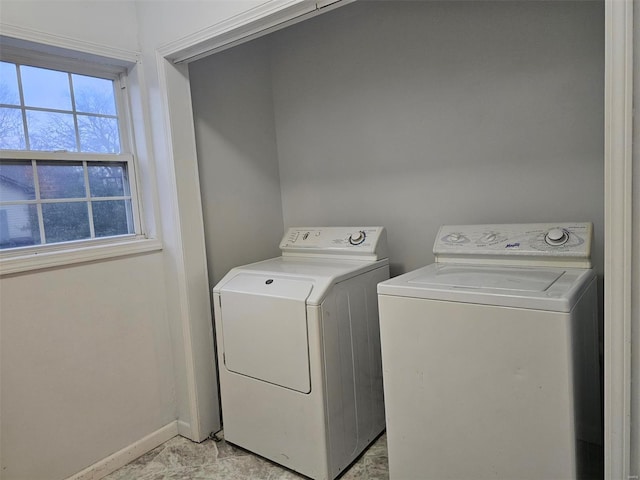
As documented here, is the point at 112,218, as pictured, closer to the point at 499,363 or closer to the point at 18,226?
the point at 18,226

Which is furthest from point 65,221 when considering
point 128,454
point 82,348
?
point 128,454

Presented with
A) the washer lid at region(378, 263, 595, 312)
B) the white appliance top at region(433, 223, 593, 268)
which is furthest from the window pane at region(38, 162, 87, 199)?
the white appliance top at region(433, 223, 593, 268)

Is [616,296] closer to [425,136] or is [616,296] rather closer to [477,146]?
[477,146]

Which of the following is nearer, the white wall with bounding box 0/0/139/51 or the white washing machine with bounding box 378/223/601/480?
the white washing machine with bounding box 378/223/601/480

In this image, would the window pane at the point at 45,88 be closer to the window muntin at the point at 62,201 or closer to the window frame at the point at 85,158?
the window frame at the point at 85,158

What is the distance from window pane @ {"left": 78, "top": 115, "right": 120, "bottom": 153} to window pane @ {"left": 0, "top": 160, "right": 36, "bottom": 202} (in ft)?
0.93

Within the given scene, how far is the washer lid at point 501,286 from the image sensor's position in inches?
53.3

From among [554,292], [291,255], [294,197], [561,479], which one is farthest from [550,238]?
[294,197]

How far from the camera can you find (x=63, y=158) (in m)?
2.05

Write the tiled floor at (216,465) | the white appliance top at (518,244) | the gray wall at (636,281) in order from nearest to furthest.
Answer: the gray wall at (636,281) → the white appliance top at (518,244) → the tiled floor at (216,465)

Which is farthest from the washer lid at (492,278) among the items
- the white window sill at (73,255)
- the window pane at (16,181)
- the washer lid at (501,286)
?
the window pane at (16,181)

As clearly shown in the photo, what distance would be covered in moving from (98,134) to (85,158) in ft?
0.55

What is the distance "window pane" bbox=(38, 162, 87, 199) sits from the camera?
6.58ft

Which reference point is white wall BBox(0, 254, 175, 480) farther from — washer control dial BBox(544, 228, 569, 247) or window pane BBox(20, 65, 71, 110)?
washer control dial BBox(544, 228, 569, 247)
